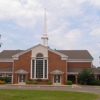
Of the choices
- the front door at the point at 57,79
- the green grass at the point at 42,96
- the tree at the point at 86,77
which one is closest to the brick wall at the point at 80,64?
the tree at the point at 86,77

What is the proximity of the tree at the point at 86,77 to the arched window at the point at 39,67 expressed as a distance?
7894mm

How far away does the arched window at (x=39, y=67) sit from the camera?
53.6m

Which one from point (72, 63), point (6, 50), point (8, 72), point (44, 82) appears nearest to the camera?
point (44, 82)

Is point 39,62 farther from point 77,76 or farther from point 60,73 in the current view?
point 77,76

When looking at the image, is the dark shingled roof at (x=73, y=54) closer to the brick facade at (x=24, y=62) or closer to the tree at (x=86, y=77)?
the brick facade at (x=24, y=62)

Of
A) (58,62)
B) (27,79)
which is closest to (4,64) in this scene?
(27,79)

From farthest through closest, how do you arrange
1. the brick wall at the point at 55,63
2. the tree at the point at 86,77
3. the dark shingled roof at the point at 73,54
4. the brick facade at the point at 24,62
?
the dark shingled roof at the point at 73,54, the brick facade at the point at 24,62, the brick wall at the point at 55,63, the tree at the point at 86,77

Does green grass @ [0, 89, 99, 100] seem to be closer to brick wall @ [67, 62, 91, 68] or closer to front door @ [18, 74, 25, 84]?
front door @ [18, 74, 25, 84]

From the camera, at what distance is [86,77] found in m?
51.3

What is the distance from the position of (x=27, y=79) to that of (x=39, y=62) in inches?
181

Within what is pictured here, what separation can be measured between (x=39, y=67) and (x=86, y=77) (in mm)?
10552

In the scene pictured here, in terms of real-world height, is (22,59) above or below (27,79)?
above

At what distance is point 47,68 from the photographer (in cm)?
5388

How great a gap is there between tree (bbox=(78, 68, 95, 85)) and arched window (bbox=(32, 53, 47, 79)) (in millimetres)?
7894
